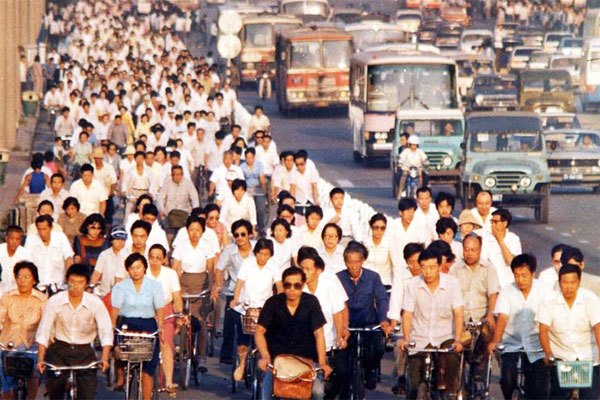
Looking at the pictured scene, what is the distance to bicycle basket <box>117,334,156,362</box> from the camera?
1450 cm

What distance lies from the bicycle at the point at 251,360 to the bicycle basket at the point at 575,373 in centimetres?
284

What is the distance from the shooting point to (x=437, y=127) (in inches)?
1457

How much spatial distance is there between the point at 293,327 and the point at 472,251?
2.64 m

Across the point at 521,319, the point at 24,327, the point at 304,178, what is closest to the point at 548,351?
the point at 521,319

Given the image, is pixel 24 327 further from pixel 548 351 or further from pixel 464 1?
pixel 464 1

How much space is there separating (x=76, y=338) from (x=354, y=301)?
2531 millimetres

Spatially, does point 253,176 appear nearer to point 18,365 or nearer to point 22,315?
point 22,315

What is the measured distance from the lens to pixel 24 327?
1481cm

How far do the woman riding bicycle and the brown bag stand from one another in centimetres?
238

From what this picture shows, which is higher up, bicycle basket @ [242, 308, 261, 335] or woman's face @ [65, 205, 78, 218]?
woman's face @ [65, 205, 78, 218]

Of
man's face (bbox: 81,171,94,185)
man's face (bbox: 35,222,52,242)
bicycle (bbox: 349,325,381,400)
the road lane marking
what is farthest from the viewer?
the road lane marking

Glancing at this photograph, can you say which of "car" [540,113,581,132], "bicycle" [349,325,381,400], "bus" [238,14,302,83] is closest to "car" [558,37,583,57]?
"bus" [238,14,302,83]

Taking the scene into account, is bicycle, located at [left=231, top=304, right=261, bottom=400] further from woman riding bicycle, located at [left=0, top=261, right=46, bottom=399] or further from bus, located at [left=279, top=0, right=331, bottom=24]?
bus, located at [left=279, top=0, right=331, bottom=24]

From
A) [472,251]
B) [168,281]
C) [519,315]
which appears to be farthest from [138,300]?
[519,315]
